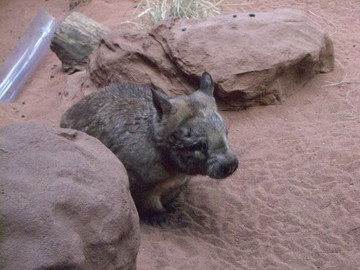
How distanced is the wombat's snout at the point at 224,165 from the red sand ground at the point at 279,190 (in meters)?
0.71

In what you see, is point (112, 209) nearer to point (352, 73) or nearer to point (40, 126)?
point (40, 126)

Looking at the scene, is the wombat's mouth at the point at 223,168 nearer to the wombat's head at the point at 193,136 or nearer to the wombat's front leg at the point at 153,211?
the wombat's head at the point at 193,136

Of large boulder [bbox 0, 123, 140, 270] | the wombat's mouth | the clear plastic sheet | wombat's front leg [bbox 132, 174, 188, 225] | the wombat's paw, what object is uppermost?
large boulder [bbox 0, 123, 140, 270]

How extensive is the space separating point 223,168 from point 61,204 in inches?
76.6

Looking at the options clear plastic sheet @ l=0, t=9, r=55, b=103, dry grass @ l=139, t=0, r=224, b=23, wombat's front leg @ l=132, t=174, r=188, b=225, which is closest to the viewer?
wombat's front leg @ l=132, t=174, r=188, b=225

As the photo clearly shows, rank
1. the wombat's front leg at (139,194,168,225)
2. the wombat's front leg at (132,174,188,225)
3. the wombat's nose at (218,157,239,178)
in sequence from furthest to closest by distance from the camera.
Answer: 1. the wombat's front leg at (139,194,168,225)
2. the wombat's front leg at (132,174,188,225)
3. the wombat's nose at (218,157,239,178)

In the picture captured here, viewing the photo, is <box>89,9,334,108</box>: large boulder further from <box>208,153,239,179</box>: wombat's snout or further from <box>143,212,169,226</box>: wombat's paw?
<box>208,153,239,179</box>: wombat's snout

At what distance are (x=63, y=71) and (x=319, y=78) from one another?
391cm

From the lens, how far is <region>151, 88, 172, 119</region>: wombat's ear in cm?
509

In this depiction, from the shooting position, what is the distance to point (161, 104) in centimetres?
515

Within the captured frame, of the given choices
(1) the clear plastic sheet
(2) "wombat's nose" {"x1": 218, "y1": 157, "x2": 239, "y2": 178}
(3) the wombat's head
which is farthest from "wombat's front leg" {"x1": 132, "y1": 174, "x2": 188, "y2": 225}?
(1) the clear plastic sheet

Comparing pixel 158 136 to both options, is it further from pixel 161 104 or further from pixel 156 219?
pixel 156 219

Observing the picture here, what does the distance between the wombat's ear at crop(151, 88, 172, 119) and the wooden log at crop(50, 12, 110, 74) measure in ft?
12.6

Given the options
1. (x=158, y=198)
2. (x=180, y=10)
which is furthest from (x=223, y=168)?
(x=180, y=10)
